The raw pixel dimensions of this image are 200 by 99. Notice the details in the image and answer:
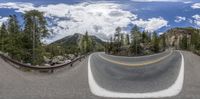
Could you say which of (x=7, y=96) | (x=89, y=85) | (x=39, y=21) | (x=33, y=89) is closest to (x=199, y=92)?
(x=89, y=85)

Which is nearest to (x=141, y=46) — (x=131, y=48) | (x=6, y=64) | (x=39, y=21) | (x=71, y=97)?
(x=131, y=48)

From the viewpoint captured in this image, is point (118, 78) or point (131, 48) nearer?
point (118, 78)

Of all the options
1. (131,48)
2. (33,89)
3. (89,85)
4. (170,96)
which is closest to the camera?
(170,96)

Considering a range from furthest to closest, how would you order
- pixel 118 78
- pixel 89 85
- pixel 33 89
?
pixel 118 78 → pixel 89 85 → pixel 33 89

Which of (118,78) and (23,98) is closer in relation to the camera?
(23,98)

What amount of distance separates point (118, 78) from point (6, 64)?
7995mm

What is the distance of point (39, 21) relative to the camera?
305 ft

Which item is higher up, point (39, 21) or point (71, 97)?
point (71, 97)

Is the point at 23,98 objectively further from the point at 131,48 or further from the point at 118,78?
the point at 131,48

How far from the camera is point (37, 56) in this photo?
85.9 metres

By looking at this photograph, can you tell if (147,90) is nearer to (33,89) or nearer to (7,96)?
(33,89)

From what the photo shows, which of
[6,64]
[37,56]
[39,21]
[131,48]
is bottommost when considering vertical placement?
[131,48]

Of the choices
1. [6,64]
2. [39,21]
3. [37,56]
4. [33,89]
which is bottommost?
[37,56]

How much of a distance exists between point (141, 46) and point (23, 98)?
163 metres
